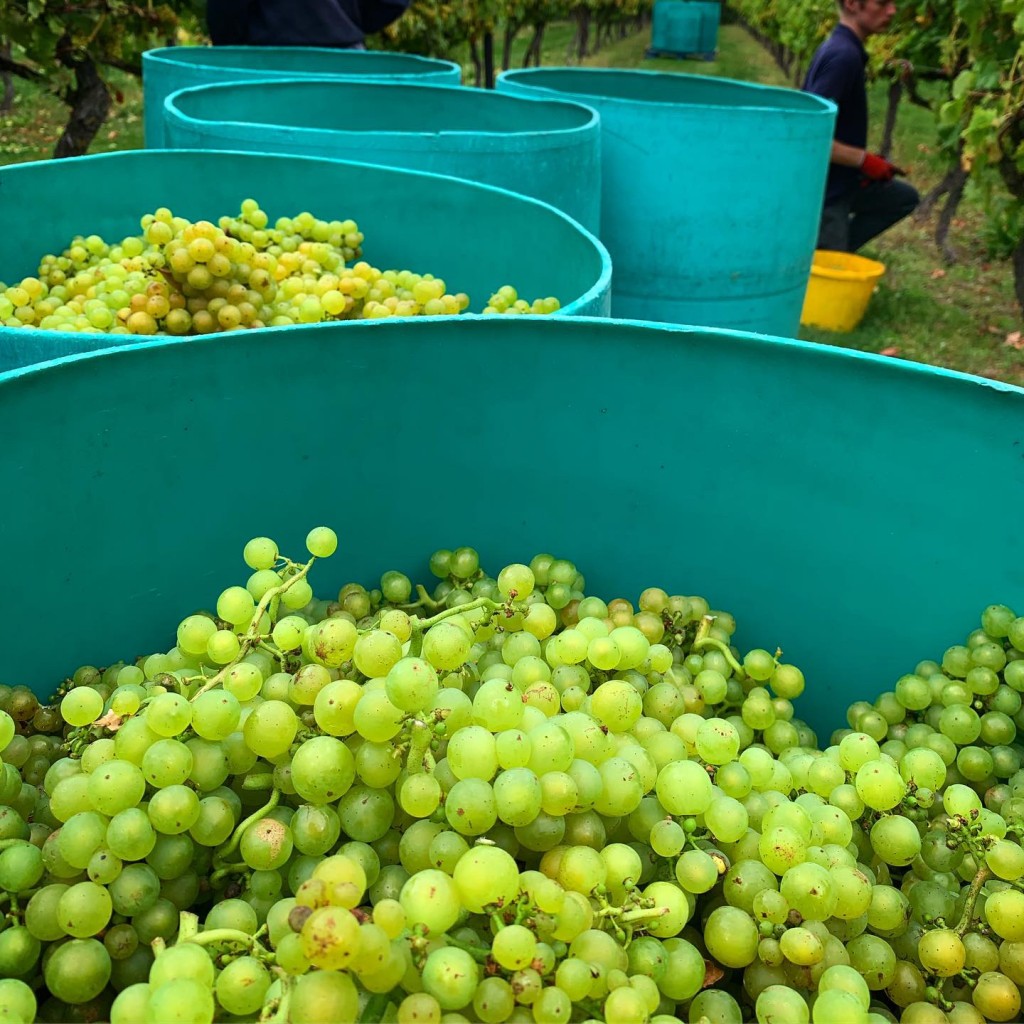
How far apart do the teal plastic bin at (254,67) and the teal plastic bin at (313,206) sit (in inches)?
31.8

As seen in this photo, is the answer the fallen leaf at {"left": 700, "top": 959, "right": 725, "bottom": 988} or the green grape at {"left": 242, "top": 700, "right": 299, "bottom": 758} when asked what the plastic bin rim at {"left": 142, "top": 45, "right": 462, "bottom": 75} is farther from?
the fallen leaf at {"left": 700, "top": 959, "right": 725, "bottom": 988}

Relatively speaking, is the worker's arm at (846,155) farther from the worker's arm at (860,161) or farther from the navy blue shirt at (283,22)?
the navy blue shirt at (283,22)

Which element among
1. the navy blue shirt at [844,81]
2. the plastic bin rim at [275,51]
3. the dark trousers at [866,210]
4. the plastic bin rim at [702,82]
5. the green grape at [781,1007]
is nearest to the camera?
the green grape at [781,1007]

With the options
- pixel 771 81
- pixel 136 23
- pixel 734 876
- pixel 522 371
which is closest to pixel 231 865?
pixel 734 876

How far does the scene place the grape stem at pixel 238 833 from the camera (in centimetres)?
78

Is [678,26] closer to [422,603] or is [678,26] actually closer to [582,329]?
[582,329]

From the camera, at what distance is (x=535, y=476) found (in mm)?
1299

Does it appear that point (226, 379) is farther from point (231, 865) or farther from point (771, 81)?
point (771, 81)

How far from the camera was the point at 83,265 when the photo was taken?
206 centimetres

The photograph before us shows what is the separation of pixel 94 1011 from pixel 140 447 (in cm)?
60

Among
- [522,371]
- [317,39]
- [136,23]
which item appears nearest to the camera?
[522,371]

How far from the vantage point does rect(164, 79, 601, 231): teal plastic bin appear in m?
2.21

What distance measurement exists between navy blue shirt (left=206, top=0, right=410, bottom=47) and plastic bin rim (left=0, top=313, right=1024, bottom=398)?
11.1ft

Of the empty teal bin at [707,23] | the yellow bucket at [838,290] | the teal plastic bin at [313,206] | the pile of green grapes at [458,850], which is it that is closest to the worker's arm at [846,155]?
the yellow bucket at [838,290]
